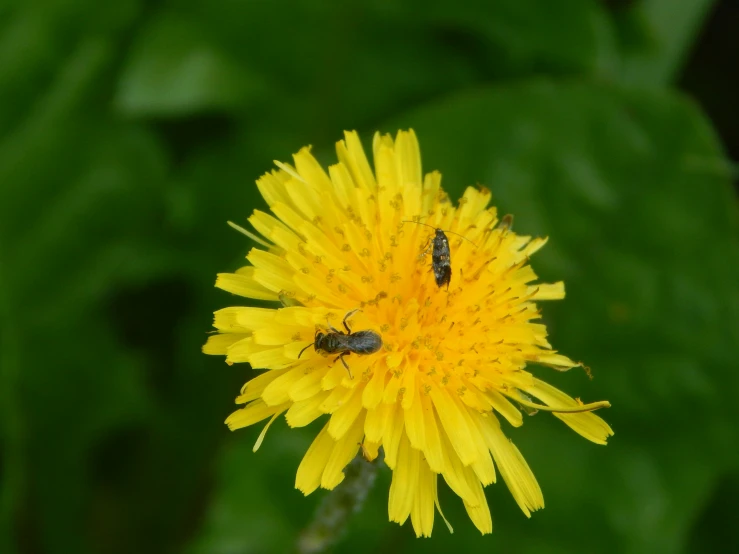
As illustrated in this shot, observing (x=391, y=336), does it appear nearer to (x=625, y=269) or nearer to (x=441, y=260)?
(x=441, y=260)

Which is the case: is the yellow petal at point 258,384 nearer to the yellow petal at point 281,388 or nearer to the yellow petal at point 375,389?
the yellow petal at point 281,388

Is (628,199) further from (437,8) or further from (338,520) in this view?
(338,520)

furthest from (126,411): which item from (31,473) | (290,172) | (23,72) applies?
(290,172)

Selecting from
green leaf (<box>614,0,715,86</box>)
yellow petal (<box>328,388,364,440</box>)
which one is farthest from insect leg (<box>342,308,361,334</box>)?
green leaf (<box>614,0,715,86</box>)

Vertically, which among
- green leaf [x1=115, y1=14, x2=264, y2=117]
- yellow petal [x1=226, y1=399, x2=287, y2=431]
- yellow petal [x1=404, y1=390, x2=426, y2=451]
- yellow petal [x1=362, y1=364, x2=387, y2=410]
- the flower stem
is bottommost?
the flower stem

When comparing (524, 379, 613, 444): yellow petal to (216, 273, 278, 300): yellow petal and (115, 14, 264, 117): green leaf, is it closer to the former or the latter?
(216, 273, 278, 300): yellow petal

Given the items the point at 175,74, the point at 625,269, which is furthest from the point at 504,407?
the point at 175,74

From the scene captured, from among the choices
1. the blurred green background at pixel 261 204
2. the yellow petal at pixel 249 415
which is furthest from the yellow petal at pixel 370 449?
the blurred green background at pixel 261 204
